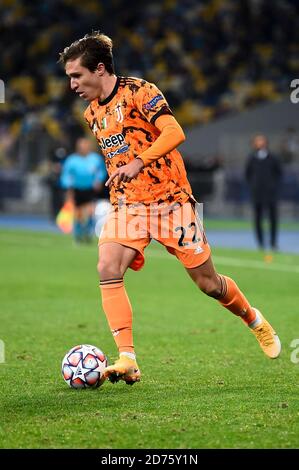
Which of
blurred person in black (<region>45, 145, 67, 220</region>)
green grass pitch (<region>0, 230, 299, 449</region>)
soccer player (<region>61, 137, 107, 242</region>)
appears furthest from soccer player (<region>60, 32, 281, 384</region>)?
blurred person in black (<region>45, 145, 67, 220</region>)

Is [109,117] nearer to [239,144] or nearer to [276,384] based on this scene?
[276,384]

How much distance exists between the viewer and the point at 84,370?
7070 mm

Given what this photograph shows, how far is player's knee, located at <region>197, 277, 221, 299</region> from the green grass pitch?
0.64 meters

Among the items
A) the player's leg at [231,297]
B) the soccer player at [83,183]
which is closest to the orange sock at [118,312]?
the player's leg at [231,297]

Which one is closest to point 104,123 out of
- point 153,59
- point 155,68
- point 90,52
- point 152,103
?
point 152,103

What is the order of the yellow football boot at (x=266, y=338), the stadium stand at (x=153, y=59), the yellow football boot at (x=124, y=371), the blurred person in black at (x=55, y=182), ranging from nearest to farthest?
the yellow football boot at (x=124, y=371), the yellow football boot at (x=266, y=338), the blurred person in black at (x=55, y=182), the stadium stand at (x=153, y=59)

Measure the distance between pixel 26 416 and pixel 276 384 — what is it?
1978 millimetres

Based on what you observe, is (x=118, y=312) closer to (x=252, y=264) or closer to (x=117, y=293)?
(x=117, y=293)

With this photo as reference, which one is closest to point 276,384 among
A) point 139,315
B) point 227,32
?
point 139,315

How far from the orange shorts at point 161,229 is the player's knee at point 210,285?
0.16 m

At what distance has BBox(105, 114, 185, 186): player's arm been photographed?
6.81 meters

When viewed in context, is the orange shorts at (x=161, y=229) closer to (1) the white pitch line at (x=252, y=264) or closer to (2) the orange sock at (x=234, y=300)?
(2) the orange sock at (x=234, y=300)

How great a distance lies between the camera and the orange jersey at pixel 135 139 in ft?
23.5

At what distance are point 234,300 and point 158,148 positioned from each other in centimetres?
142
